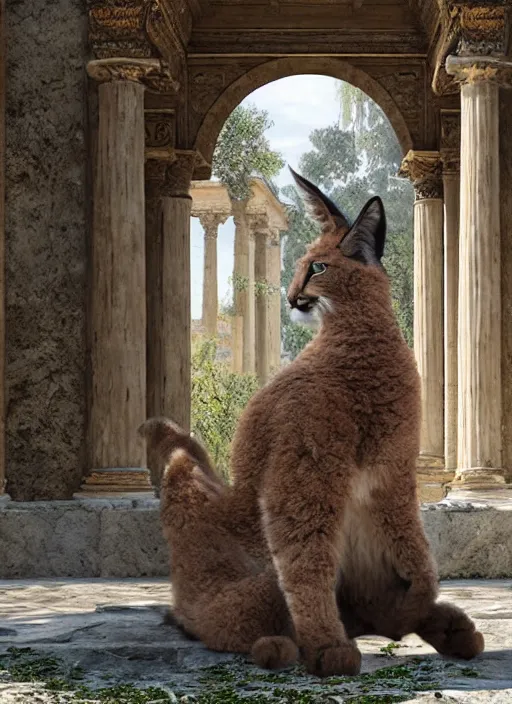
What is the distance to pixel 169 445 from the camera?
6.60 meters

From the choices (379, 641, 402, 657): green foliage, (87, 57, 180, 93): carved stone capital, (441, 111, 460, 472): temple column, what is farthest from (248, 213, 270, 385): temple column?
(379, 641, 402, 657): green foliage

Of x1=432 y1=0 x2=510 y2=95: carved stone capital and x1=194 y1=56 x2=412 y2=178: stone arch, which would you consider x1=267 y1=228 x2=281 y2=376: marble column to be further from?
x1=432 y1=0 x2=510 y2=95: carved stone capital

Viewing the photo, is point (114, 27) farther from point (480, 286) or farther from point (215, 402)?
point (215, 402)

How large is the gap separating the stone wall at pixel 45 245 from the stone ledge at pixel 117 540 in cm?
75

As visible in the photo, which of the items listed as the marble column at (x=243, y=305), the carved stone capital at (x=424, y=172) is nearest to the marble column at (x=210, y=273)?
the marble column at (x=243, y=305)

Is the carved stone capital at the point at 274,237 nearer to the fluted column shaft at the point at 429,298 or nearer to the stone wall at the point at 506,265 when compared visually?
the fluted column shaft at the point at 429,298

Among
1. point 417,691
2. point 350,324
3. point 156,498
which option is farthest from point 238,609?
point 156,498

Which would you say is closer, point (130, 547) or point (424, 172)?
point (130, 547)

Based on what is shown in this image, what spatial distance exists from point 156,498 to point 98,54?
4359 mm

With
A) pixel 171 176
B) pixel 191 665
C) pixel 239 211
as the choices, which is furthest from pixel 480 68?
pixel 239 211

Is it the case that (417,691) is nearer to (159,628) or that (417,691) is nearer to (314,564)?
(314,564)

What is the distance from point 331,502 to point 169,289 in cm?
1287

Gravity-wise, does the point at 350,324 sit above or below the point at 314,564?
above

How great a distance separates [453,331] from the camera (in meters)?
18.5
